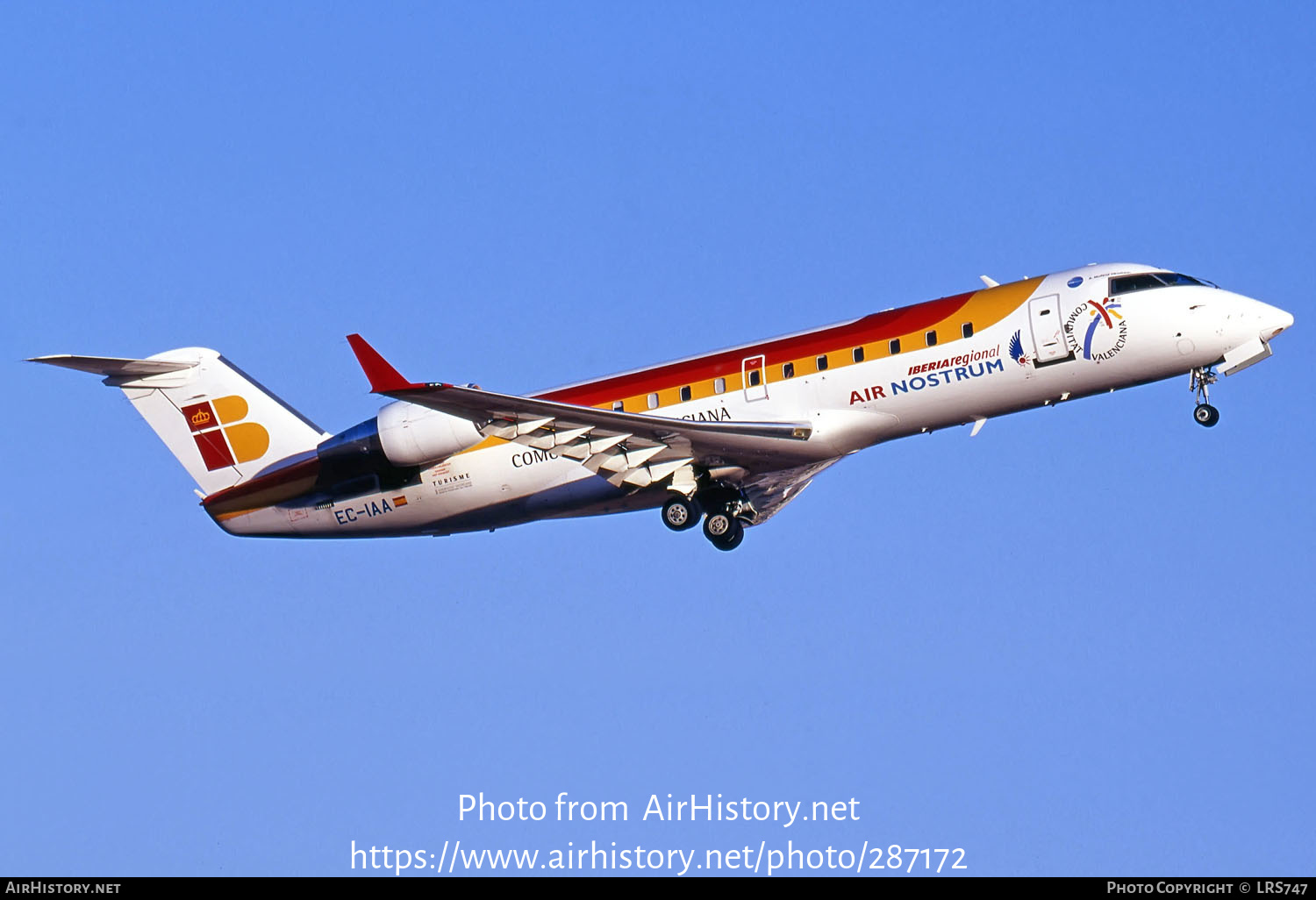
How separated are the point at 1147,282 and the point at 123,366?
16.2 m

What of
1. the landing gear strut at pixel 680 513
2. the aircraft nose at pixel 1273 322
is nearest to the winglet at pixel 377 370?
the landing gear strut at pixel 680 513

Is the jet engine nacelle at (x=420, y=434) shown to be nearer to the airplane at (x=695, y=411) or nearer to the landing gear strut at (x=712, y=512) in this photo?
the airplane at (x=695, y=411)

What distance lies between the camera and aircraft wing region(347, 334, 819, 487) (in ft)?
74.8

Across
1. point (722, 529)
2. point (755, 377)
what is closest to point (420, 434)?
point (722, 529)

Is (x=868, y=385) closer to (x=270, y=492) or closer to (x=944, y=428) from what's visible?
(x=944, y=428)

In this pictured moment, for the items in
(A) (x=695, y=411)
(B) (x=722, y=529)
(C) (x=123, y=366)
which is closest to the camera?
(A) (x=695, y=411)

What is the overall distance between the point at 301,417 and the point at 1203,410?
1451cm

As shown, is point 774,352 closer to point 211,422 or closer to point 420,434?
point 420,434

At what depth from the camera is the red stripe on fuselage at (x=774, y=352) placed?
24000 mm

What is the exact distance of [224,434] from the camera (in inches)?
1095
